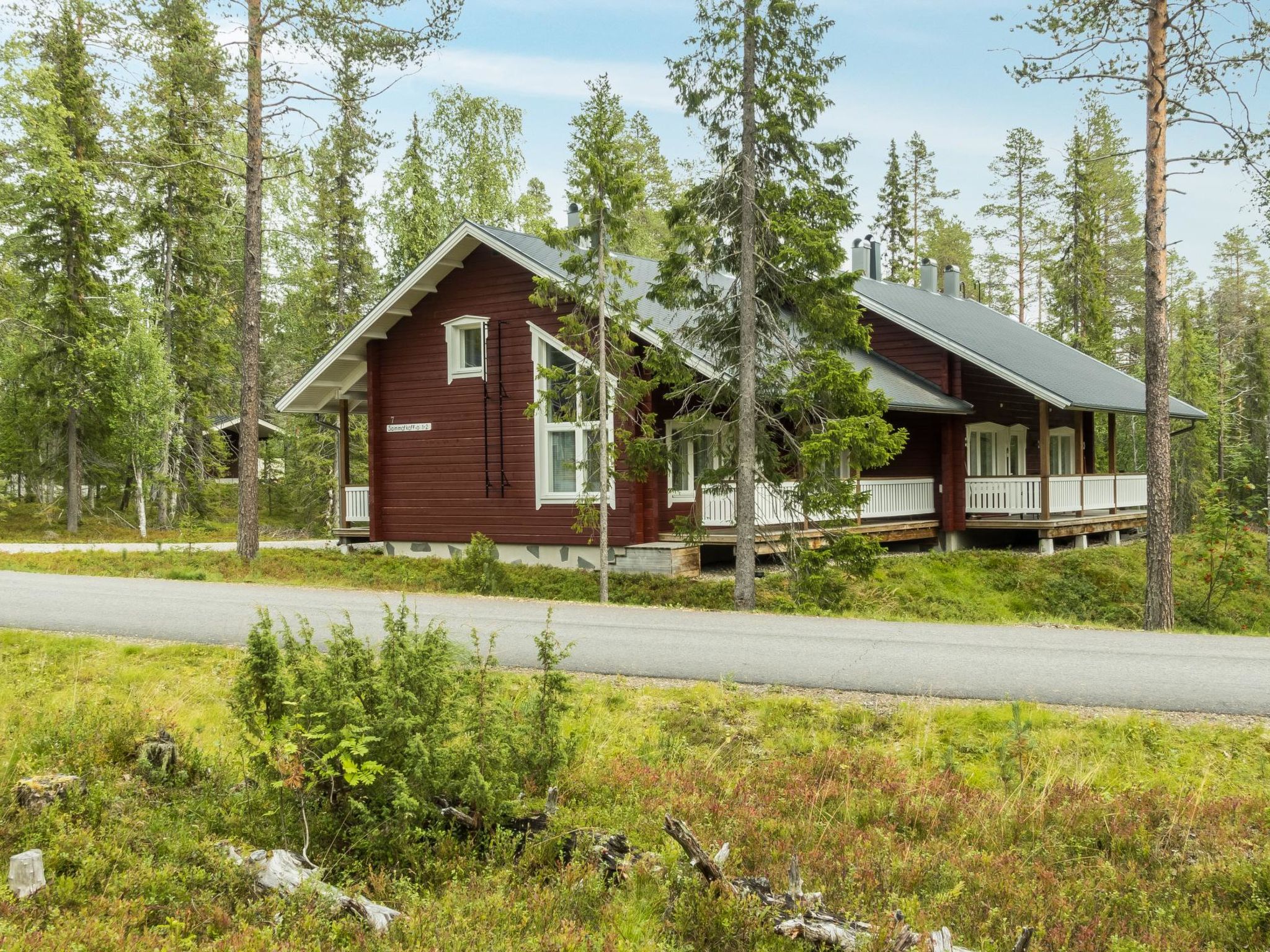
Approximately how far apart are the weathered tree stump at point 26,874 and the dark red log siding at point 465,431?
1478 centimetres

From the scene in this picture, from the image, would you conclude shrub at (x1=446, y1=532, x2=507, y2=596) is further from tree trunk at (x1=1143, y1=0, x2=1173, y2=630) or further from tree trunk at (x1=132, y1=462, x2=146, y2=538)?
tree trunk at (x1=132, y1=462, x2=146, y2=538)

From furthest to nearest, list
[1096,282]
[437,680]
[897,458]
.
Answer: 1. [1096,282]
2. [897,458]
3. [437,680]

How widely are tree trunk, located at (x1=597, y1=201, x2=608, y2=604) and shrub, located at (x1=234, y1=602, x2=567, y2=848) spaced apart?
1040 cm

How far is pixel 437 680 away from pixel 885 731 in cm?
351

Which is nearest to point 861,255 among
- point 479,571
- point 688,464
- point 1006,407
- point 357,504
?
point 1006,407

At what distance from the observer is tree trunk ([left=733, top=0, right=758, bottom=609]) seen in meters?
15.9

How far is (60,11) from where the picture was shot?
109 feet

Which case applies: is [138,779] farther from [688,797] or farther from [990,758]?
[990,758]

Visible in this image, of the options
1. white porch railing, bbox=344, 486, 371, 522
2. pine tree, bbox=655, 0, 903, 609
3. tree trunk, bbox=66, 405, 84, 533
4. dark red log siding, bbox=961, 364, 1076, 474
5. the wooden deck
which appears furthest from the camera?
tree trunk, bbox=66, 405, 84, 533

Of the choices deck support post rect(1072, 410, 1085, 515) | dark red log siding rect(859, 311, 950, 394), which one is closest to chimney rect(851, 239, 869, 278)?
dark red log siding rect(859, 311, 950, 394)

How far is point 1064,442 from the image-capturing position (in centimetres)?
3275

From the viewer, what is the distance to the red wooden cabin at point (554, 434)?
19984 mm

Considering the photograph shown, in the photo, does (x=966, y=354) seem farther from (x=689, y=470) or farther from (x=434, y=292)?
(x=434, y=292)

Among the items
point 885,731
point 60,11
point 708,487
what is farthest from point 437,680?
point 60,11
